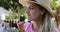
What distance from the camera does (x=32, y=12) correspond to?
4.13 feet

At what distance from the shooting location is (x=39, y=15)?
1305mm

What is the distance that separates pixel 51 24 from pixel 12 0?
661 cm

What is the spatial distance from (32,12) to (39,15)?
77 mm

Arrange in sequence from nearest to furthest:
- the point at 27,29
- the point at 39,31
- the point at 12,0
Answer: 1. the point at 39,31
2. the point at 27,29
3. the point at 12,0

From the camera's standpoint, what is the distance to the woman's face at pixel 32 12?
1240mm

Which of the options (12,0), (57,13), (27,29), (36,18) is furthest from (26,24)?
(12,0)

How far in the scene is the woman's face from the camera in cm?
124

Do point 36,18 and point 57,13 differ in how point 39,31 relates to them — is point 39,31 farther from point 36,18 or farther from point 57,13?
point 57,13

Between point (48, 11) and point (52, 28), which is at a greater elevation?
point (48, 11)

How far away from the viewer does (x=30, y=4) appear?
1.29 m

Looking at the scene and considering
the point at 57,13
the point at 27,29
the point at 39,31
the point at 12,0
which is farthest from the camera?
the point at 12,0

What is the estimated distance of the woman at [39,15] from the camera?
1252mm

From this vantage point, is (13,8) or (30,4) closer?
(30,4)

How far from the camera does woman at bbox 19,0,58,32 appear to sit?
1.25 meters
